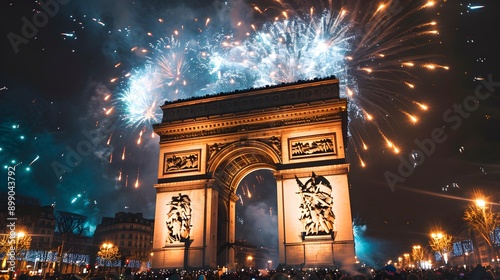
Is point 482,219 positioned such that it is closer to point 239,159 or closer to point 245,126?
point 239,159

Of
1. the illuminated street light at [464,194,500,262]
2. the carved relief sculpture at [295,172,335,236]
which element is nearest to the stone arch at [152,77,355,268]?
the carved relief sculpture at [295,172,335,236]

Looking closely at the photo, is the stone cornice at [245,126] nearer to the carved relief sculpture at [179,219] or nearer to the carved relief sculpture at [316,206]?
the carved relief sculpture at [316,206]

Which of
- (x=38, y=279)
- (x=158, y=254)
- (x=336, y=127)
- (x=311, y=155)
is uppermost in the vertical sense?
(x=336, y=127)

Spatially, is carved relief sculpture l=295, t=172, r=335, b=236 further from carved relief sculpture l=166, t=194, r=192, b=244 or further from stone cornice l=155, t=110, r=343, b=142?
carved relief sculpture l=166, t=194, r=192, b=244

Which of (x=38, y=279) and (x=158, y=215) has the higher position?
(x=158, y=215)

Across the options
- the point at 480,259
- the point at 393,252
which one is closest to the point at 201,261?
the point at 480,259

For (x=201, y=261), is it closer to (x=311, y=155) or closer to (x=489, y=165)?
(x=311, y=155)
